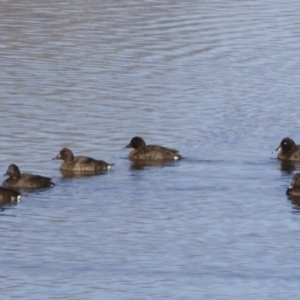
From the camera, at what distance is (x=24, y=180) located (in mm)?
17203

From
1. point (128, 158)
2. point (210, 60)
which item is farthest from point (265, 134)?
point (210, 60)

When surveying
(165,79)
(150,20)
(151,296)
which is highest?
(150,20)

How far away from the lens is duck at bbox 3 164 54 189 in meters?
17.2

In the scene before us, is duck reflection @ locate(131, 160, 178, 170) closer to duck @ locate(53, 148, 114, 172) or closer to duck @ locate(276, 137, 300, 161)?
duck @ locate(53, 148, 114, 172)

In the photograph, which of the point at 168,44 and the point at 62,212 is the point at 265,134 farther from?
the point at 168,44

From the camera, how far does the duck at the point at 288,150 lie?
64.2 feet

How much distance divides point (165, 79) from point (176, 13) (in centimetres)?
895

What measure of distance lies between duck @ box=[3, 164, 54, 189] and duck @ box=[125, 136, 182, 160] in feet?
8.02

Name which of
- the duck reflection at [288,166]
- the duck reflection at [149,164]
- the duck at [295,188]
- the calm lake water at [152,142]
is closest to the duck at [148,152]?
the duck reflection at [149,164]

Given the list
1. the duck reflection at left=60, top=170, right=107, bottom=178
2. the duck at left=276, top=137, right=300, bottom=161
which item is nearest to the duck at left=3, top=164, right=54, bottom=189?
the duck reflection at left=60, top=170, right=107, bottom=178

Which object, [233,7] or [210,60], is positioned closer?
[210,60]

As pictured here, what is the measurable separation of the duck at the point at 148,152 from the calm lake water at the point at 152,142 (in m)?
0.20

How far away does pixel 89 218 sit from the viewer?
1581 centimetres

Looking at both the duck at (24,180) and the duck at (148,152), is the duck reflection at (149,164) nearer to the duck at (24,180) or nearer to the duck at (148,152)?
the duck at (148,152)
